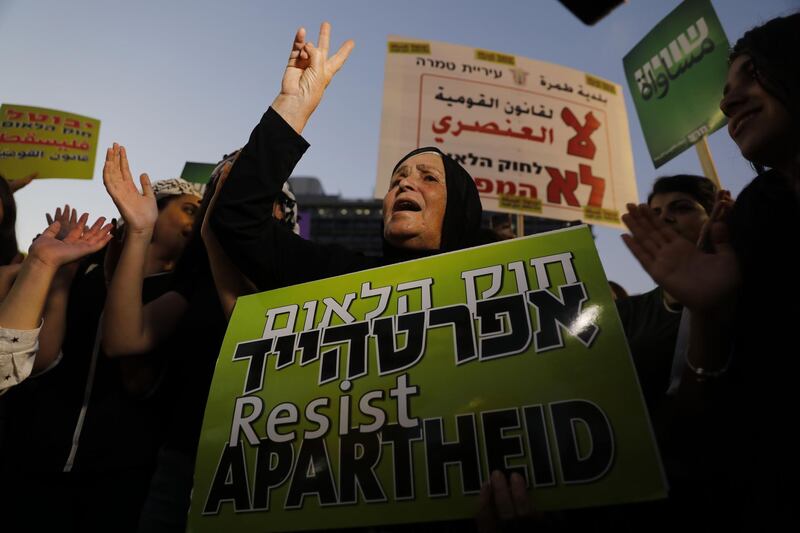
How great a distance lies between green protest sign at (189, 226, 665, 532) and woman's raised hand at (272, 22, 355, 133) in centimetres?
55

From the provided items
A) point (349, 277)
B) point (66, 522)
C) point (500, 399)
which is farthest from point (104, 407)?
point (500, 399)

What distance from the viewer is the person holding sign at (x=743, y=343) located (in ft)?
2.80

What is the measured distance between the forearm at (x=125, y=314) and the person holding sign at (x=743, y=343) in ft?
4.47

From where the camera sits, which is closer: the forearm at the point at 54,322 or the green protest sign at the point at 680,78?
the forearm at the point at 54,322

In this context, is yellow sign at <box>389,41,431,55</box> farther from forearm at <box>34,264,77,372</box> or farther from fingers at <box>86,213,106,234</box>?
forearm at <box>34,264,77,372</box>

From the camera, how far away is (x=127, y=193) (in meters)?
1.68

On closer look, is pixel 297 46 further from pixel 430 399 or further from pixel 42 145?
pixel 42 145

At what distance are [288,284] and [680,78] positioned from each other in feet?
10.5

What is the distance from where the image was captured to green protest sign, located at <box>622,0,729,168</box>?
3.16 meters

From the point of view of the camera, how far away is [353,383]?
1.10 m

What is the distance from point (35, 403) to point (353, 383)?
1172 mm

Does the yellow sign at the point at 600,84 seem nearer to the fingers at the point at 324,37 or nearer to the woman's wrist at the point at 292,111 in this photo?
the fingers at the point at 324,37

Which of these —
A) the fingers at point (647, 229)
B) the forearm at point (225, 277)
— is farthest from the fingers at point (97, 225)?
the fingers at point (647, 229)

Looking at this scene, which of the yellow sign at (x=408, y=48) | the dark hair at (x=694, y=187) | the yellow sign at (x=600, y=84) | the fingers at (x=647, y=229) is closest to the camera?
the fingers at (x=647, y=229)
